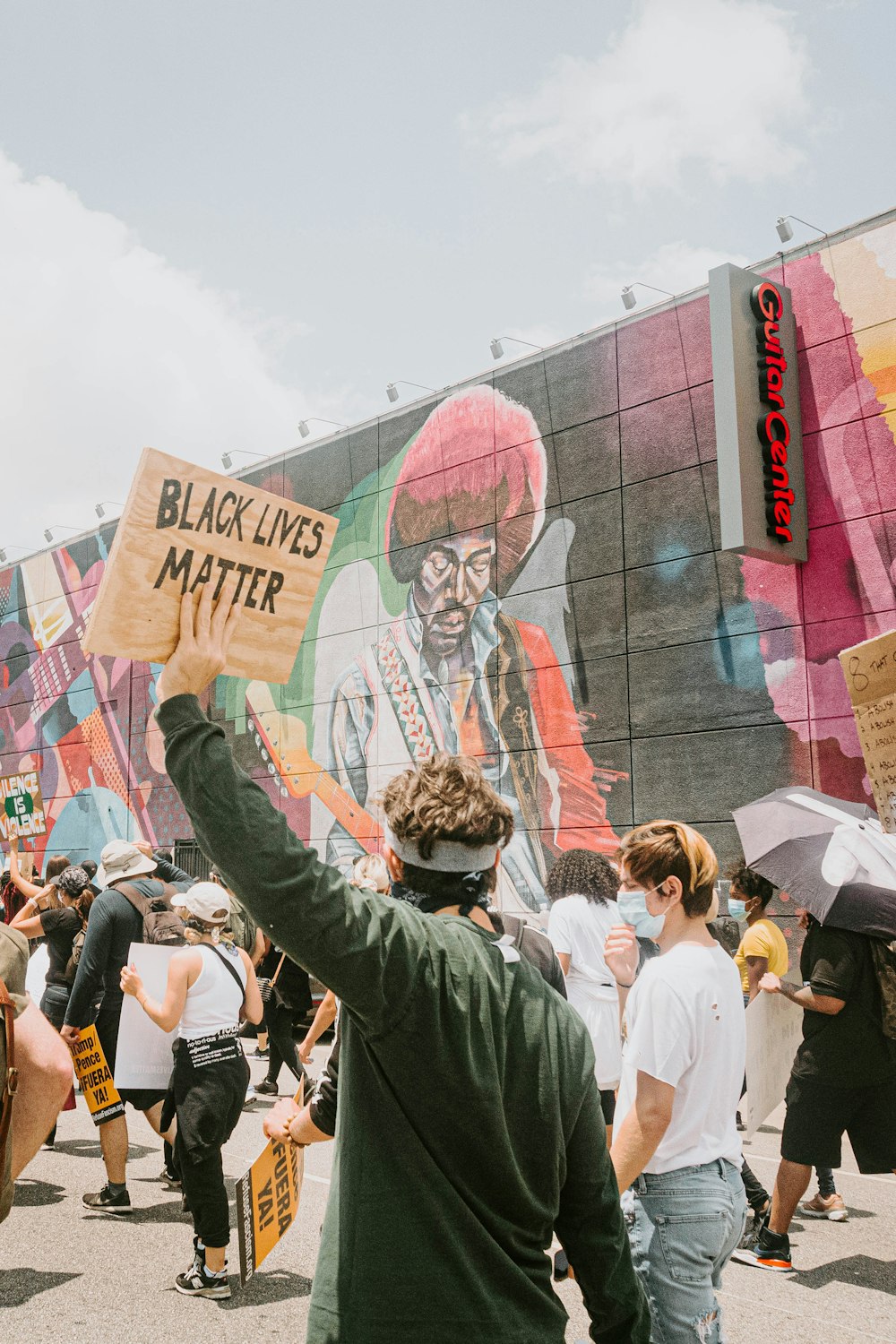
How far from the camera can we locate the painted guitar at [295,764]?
21.1m

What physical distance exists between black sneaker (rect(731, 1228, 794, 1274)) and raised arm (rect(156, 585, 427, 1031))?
468cm

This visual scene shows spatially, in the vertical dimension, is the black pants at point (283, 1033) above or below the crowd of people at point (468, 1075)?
A: below

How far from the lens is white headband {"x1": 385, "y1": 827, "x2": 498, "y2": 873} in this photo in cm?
218

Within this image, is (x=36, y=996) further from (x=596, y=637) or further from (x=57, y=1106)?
(x=596, y=637)

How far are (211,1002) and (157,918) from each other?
1461mm

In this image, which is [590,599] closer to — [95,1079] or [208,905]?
[95,1079]

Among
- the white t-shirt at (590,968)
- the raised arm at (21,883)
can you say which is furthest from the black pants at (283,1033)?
the white t-shirt at (590,968)

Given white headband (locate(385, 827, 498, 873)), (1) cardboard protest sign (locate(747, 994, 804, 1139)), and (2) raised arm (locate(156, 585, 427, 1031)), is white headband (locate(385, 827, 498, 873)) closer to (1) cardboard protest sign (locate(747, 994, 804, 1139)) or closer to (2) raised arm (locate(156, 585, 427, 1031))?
(2) raised arm (locate(156, 585, 427, 1031))

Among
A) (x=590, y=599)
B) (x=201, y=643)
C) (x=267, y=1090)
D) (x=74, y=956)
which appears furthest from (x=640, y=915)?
(x=590, y=599)

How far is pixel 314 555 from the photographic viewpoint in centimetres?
246

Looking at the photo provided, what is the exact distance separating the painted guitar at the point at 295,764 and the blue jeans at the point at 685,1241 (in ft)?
57.5

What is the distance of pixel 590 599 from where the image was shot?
17.8 m

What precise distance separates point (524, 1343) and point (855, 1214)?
567 cm

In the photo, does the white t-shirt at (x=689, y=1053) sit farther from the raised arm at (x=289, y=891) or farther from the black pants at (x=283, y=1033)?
the black pants at (x=283, y=1033)
